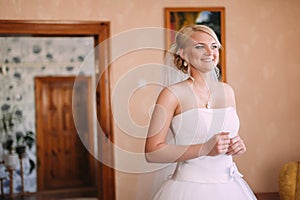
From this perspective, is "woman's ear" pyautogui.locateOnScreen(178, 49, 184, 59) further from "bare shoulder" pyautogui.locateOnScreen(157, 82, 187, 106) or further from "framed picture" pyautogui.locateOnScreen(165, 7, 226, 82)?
"framed picture" pyautogui.locateOnScreen(165, 7, 226, 82)

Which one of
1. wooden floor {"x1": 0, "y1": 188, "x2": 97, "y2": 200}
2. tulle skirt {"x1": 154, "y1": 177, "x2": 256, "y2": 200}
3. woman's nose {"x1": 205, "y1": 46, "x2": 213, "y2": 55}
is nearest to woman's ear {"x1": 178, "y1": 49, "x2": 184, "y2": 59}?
woman's nose {"x1": 205, "y1": 46, "x2": 213, "y2": 55}

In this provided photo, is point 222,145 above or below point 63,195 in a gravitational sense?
above

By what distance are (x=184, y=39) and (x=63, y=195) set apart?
→ 486 cm

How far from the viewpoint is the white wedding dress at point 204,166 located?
1.60 m

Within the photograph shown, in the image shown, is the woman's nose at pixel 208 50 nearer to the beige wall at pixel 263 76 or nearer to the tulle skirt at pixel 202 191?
the tulle skirt at pixel 202 191

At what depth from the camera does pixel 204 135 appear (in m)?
1.60

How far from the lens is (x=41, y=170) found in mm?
6375

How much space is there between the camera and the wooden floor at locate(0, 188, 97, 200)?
19.0 ft

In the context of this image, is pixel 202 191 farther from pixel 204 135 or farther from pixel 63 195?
pixel 63 195

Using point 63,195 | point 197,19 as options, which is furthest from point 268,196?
point 63,195

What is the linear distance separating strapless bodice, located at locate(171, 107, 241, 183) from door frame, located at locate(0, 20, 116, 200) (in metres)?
1.50

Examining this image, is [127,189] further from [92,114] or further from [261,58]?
[92,114]

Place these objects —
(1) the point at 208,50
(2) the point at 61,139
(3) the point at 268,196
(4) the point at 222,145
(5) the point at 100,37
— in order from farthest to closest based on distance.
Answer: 1. (2) the point at 61,139
2. (3) the point at 268,196
3. (5) the point at 100,37
4. (1) the point at 208,50
5. (4) the point at 222,145

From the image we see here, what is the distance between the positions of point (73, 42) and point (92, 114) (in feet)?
3.71
